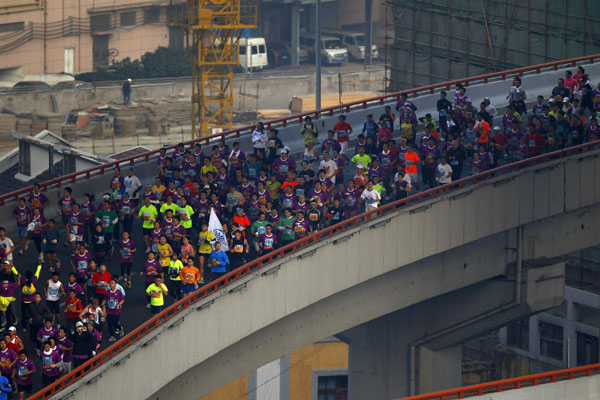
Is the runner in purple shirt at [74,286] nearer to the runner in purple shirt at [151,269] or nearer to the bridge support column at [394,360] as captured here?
the runner in purple shirt at [151,269]

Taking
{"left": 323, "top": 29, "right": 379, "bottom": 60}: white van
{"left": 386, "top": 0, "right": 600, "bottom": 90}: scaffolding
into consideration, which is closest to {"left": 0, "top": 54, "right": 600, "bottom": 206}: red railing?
{"left": 386, "top": 0, "right": 600, "bottom": 90}: scaffolding

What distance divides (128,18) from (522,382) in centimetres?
7489

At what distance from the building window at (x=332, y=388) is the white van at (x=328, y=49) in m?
58.3

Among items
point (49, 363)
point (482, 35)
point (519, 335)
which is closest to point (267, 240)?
point (49, 363)

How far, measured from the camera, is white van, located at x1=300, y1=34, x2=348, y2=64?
104500 millimetres

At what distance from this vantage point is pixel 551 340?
4912 centimetres

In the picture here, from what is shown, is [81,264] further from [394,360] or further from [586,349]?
[586,349]

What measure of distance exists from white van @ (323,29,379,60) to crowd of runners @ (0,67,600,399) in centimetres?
6991

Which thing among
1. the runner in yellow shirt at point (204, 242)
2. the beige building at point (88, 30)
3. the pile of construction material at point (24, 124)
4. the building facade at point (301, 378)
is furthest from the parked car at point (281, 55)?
the runner in yellow shirt at point (204, 242)

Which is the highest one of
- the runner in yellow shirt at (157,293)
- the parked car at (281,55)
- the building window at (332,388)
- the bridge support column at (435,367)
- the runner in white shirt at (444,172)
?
the parked car at (281,55)

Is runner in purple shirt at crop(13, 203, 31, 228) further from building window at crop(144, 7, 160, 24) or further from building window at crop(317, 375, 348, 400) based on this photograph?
building window at crop(144, 7, 160, 24)

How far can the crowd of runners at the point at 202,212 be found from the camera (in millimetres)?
27000

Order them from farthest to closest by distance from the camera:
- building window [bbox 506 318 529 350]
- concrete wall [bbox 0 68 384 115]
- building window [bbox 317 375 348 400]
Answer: concrete wall [bbox 0 68 384 115]
building window [bbox 506 318 529 350]
building window [bbox 317 375 348 400]

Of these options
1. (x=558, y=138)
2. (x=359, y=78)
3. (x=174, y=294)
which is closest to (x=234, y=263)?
(x=174, y=294)
